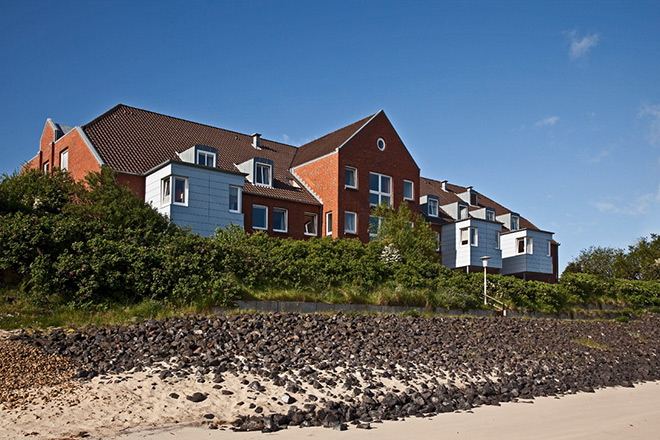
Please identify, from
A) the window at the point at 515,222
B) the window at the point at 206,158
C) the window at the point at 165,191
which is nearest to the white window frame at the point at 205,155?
the window at the point at 206,158

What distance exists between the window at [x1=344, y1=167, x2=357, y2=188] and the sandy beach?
2054 cm

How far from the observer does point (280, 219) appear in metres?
30.0

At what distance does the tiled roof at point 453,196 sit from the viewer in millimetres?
41906

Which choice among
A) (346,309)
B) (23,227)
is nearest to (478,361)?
(346,309)

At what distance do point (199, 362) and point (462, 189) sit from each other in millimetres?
38682

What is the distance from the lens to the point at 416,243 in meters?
27.2

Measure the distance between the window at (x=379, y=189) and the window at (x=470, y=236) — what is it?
23.2 feet

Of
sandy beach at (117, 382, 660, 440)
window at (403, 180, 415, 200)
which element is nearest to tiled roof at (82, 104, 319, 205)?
window at (403, 180, 415, 200)

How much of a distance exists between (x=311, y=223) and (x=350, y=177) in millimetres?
3336

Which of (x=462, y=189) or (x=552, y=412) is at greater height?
(x=462, y=189)

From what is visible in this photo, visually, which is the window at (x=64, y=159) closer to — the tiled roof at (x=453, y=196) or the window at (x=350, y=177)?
the window at (x=350, y=177)

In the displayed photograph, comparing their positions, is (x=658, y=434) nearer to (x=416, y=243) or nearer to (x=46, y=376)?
(x=46, y=376)

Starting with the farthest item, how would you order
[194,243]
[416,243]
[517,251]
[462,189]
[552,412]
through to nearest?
[462,189] → [517,251] → [416,243] → [194,243] → [552,412]

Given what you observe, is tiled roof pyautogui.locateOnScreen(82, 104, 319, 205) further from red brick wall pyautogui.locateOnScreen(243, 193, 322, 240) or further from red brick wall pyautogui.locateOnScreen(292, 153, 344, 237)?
red brick wall pyautogui.locateOnScreen(292, 153, 344, 237)
